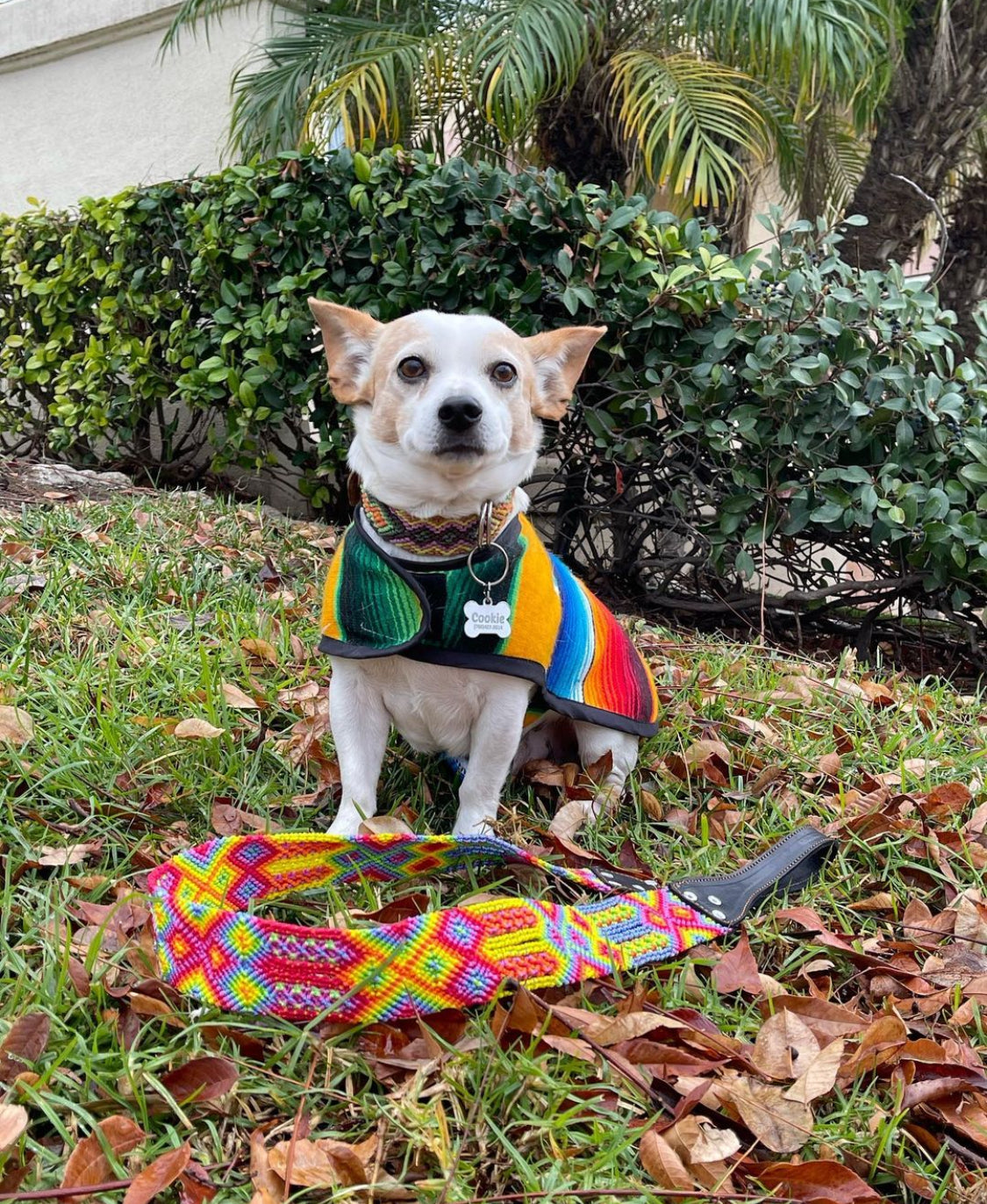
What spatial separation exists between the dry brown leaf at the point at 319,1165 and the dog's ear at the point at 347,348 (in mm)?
1625

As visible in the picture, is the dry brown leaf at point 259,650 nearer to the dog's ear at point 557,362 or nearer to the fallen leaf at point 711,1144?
the dog's ear at point 557,362

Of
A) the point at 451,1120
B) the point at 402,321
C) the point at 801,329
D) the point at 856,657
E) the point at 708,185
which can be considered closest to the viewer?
the point at 451,1120

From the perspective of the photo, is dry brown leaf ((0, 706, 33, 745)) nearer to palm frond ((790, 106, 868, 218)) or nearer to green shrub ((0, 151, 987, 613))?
green shrub ((0, 151, 987, 613))

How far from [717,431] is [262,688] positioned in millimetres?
2258

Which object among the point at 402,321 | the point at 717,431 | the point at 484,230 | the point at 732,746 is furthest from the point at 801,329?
the point at 402,321

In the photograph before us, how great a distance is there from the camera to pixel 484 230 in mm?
4168

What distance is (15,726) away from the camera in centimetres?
234

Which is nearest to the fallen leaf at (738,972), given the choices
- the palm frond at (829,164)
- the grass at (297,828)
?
the grass at (297,828)

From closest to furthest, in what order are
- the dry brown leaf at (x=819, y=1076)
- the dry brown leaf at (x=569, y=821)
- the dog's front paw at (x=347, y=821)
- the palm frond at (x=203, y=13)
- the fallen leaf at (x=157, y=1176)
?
the fallen leaf at (x=157, y=1176)
the dry brown leaf at (x=819, y=1076)
the dog's front paw at (x=347, y=821)
the dry brown leaf at (x=569, y=821)
the palm frond at (x=203, y=13)

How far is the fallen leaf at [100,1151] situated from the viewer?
1.20 m

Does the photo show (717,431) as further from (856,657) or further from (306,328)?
(306,328)

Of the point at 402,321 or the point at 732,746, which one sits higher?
the point at 402,321

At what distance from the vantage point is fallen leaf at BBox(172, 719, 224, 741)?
7.95 ft

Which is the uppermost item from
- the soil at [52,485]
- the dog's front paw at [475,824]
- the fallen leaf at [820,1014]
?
the fallen leaf at [820,1014]
